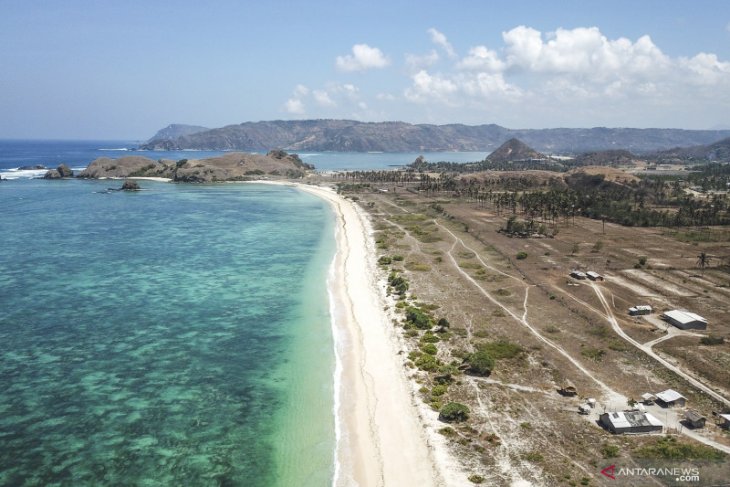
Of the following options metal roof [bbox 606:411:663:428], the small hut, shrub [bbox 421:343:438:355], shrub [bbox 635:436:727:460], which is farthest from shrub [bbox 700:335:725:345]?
shrub [bbox 421:343:438:355]

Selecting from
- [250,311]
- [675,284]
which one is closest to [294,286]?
[250,311]

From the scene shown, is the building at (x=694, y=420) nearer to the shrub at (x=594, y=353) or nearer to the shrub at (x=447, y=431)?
the shrub at (x=594, y=353)

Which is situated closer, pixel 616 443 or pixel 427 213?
pixel 616 443

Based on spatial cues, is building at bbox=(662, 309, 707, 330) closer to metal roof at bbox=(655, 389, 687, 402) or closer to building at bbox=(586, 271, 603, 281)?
building at bbox=(586, 271, 603, 281)

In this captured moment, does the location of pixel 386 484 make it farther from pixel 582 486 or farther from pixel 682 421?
pixel 682 421

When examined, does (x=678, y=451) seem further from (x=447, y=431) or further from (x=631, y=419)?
(x=447, y=431)

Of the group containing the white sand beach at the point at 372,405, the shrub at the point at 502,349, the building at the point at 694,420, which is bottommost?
the white sand beach at the point at 372,405

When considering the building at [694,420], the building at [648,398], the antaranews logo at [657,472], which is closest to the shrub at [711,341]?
the building at [648,398]
